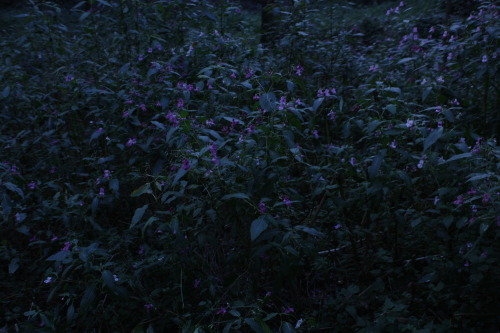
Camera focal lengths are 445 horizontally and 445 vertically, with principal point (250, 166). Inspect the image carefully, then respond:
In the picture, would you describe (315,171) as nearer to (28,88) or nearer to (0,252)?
(0,252)

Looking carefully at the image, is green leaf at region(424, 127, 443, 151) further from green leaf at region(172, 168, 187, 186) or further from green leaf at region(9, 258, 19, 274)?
green leaf at region(9, 258, 19, 274)

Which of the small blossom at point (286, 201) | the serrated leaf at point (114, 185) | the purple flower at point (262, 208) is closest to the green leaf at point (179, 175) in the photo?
the purple flower at point (262, 208)

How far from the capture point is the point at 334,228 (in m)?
2.71

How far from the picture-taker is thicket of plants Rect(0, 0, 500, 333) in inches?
82.8

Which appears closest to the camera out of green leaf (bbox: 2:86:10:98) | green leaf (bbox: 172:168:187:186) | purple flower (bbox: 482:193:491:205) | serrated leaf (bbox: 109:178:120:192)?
purple flower (bbox: 482:193:491:205)

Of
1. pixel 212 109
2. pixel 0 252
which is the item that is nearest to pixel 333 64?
pixel 212 109

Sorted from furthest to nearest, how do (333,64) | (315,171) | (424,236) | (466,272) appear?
(333,64), (315,171), (424,236), (466,272)

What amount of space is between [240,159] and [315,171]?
1.82ft

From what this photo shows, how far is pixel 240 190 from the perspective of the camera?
212 cm

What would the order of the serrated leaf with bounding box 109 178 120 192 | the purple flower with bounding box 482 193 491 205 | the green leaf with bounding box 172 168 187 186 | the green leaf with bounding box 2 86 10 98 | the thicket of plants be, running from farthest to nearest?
the green leaf with bounding box 2 86 10 98
the serrated leaf with bounding box 109 178 120 192
the thicket of plants
the green leaf with bounding box 172 168 187 186
the purple flower with bounding box 482 193 491 205

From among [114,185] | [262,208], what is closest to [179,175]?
[262,208]

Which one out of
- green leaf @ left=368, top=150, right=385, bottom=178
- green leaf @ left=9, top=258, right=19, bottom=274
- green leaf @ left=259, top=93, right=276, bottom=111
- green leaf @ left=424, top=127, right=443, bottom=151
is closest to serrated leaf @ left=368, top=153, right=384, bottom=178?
green leaf @ left=368, top=150, right=385, bottom=178

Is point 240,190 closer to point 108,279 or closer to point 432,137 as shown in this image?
point 108,279

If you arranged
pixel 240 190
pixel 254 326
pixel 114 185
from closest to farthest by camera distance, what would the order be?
1. pixel 254 326
2. pixel 240 190
3. pixel 114 185
